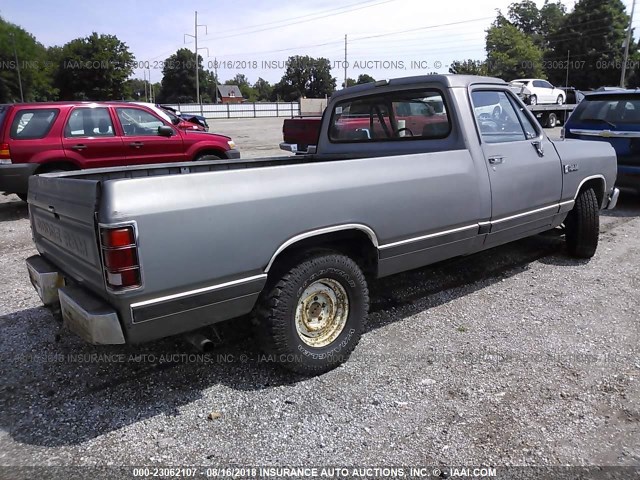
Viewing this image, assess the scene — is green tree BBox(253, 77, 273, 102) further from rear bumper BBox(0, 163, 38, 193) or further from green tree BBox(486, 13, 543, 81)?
rear bumper BBox(0, 163, 38, 193)

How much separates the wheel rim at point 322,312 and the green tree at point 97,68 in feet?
188

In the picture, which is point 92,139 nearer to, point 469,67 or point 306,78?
point 469,67

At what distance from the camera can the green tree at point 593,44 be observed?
51.7 meters

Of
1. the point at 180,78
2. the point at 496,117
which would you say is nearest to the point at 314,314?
the point at 496,117

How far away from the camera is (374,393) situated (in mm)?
3053

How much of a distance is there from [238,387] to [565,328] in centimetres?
256

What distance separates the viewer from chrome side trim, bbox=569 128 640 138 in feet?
25.0

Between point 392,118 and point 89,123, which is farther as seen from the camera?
point 89,123

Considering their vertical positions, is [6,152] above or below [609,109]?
below

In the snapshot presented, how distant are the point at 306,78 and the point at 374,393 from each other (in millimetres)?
88795

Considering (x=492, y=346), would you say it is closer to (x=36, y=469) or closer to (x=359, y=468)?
(x=359, y=468)

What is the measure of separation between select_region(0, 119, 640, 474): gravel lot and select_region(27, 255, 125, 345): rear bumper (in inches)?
23.6

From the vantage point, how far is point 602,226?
714 cm

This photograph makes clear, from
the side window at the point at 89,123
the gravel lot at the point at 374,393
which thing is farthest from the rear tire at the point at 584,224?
the side window at the point at 89,123
